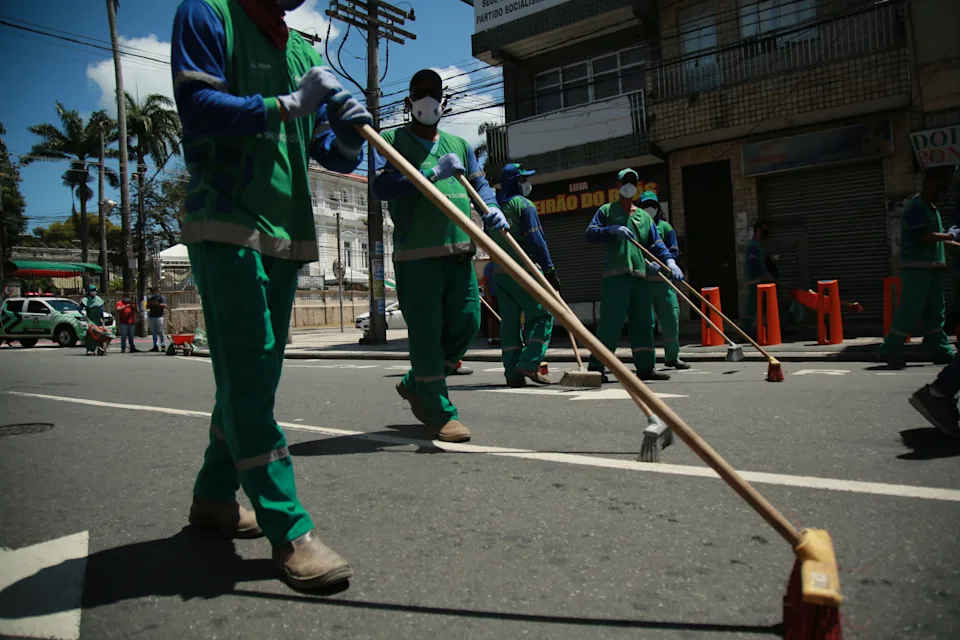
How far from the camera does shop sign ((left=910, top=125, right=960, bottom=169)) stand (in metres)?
13.2

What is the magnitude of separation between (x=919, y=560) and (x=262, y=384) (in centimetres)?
211

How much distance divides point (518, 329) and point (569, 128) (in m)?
11.8

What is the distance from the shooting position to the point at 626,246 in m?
7.35

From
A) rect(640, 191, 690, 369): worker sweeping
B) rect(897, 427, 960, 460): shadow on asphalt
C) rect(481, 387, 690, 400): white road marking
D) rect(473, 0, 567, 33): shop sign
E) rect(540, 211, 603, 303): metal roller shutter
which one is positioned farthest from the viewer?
rect(540, 211, 603, 303): metal roller shutter

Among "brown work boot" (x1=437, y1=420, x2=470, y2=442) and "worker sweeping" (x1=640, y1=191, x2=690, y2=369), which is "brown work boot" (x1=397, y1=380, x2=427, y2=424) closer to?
"brown work boot" (x1=437, y1=420, x2=470, y2=442)

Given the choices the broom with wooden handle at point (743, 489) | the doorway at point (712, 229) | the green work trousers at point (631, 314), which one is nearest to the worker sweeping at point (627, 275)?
the green work trousers at point (631, 314)

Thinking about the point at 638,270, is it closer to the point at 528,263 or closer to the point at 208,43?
the point at 528,263

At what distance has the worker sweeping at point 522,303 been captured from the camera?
7.46m

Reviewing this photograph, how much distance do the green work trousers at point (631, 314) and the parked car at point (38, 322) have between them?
22.7 meters

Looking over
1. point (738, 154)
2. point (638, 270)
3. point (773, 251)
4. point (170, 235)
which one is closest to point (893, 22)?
point (738, 154)

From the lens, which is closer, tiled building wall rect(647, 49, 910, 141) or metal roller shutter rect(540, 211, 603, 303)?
tiled building wall rect(647, 49, 910, 141)

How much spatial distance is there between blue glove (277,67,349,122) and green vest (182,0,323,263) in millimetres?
46

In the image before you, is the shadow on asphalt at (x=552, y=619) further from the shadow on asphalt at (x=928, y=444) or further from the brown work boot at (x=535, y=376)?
the brown work boot at (x=535, y=376)

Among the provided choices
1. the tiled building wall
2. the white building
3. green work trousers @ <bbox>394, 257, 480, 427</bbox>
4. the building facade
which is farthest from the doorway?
the white building
